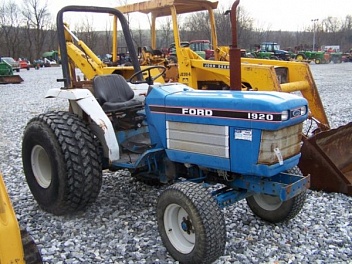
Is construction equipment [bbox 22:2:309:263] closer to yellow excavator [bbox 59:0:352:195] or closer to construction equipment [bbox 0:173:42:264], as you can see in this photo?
yellow excavator [bbox 59:0:352:195]

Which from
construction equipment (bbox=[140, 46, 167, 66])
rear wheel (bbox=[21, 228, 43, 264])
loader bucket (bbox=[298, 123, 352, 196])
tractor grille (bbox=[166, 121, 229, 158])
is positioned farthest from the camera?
construction equipment (bbox=[140, 46, 167, 66])

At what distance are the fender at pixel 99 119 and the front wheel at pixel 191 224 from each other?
818mm

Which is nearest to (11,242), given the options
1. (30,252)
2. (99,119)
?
(30,252)

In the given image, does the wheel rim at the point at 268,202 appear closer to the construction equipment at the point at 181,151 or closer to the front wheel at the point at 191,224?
the construction equipment at the point at 181,151

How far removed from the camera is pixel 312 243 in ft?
10.3

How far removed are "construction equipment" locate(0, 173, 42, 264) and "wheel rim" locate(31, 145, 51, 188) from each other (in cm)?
165

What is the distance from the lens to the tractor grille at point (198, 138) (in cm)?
288

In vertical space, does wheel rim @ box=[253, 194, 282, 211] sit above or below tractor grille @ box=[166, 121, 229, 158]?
below

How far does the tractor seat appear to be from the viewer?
3.77m

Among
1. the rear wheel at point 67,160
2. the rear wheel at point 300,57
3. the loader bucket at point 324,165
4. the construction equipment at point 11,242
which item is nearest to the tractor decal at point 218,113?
the rear wheel at point 67,160

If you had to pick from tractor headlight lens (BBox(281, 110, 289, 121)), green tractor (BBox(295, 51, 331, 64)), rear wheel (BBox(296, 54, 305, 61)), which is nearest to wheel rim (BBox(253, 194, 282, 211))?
tractor headlight lens (BBox(281, 110, 289, 121))

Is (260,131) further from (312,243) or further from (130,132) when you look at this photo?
(130,132)

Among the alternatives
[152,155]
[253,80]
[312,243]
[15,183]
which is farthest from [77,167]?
[253,80]

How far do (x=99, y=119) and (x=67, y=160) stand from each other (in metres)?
0.45
